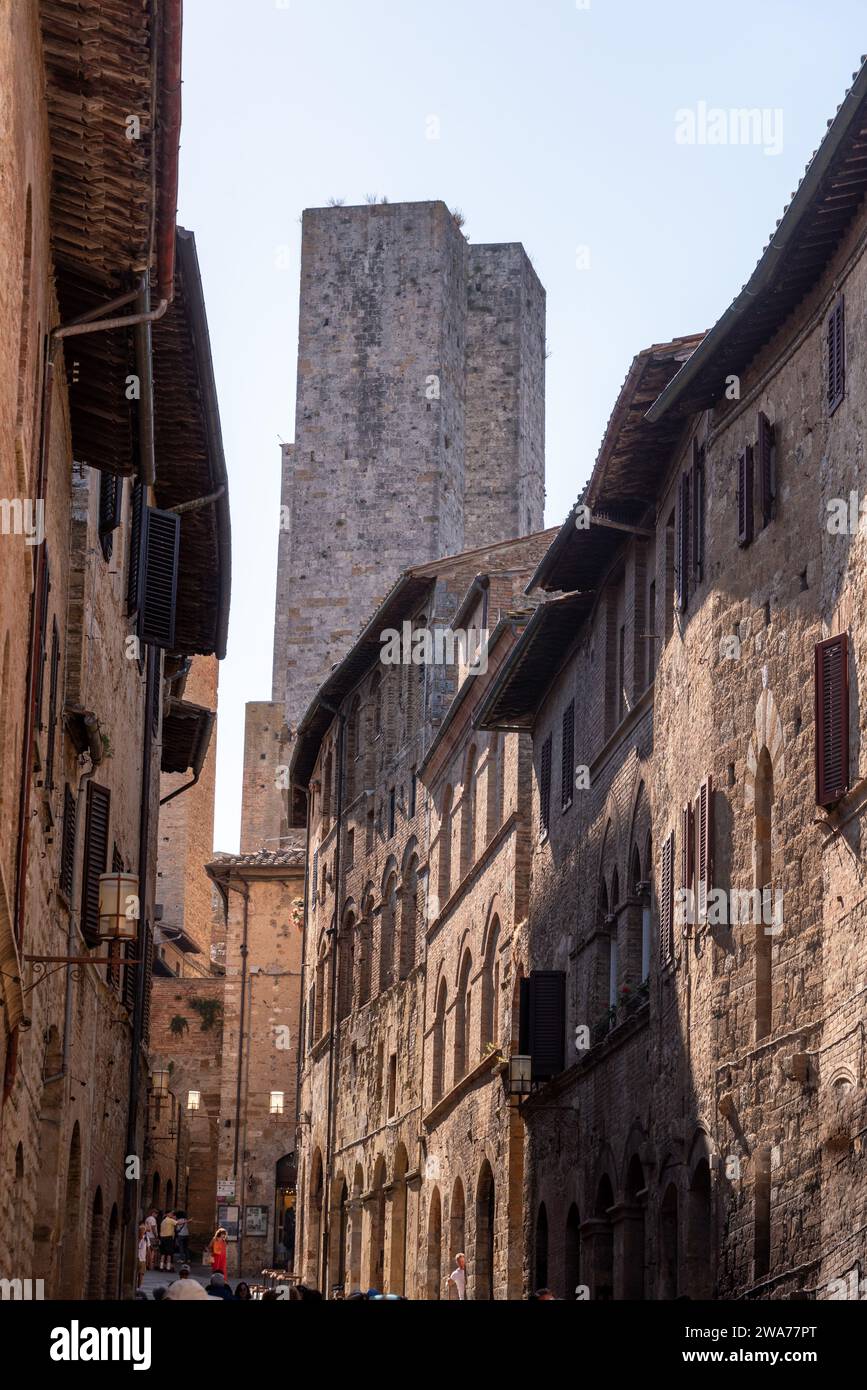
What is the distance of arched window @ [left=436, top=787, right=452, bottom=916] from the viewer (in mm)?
38000

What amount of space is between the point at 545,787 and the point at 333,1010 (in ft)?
57.1

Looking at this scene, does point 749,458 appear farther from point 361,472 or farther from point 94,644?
point 361,472

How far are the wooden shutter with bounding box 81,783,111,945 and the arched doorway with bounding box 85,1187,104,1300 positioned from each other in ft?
10.6

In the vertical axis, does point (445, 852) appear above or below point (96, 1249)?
above

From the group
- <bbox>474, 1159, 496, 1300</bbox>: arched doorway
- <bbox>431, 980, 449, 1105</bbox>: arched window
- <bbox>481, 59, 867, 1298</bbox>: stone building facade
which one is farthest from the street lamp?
<bbox>431, 980, 449, 1105</bbox>: arched window

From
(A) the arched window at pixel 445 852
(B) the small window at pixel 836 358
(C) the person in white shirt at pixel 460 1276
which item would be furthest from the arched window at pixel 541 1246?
(B) the small window at pixel 836 358

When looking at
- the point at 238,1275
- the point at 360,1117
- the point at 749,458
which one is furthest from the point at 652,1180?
the point at 238,1275

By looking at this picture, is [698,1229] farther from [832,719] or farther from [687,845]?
[832,719]

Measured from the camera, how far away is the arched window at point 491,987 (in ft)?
108

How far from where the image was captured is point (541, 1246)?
28.8m

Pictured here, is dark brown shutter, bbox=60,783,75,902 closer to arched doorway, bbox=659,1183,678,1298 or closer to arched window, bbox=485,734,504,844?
arched doorway, bbox=659,1183,678,1298

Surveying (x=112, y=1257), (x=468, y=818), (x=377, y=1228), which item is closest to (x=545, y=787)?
(x=468, y=818)

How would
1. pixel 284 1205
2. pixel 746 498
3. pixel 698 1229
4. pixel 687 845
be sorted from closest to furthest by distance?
pixel 746 498, pixel 698 1229, pixel 687 845, pixel 284 1205

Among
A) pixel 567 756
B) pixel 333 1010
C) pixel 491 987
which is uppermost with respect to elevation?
pixel 567 756
